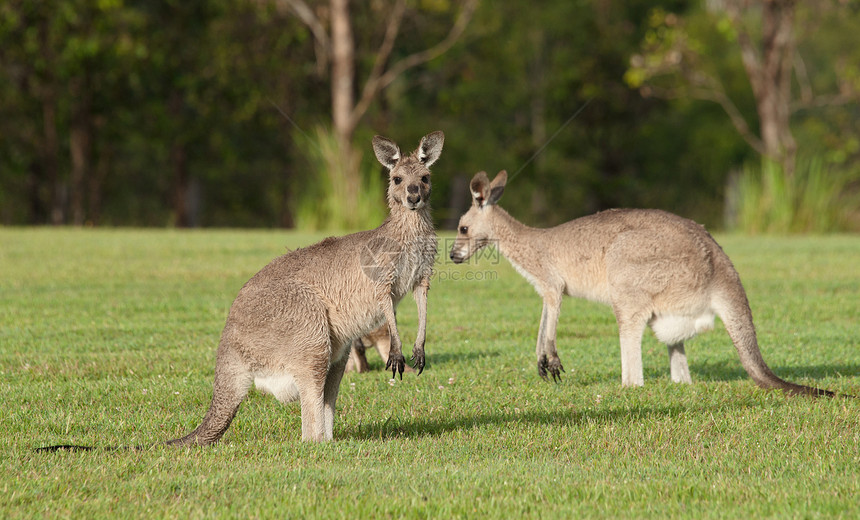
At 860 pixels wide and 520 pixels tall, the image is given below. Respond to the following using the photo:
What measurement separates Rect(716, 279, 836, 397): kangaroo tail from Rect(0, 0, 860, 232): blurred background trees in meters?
15.9

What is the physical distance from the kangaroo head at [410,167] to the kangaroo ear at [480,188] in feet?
8.39

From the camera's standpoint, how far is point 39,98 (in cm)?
3123

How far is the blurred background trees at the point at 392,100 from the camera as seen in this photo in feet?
85.1

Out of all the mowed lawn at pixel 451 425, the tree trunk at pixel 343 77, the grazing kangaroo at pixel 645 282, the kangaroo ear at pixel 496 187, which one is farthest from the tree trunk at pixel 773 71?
the grazing kangaroo at pixel 645 282

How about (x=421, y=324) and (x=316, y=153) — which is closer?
(x=421, y=324)

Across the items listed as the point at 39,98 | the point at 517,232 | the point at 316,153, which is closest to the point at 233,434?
the point at 517,232

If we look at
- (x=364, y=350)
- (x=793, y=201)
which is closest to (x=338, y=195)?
(x=793, y=201)

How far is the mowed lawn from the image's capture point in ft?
15.2

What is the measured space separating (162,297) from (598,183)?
25571 mm

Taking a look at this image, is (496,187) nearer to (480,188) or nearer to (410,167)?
(480,188)

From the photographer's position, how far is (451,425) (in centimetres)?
634

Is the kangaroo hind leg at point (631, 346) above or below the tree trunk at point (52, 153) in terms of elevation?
below

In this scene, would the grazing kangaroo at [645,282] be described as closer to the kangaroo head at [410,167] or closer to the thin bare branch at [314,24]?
the kangaroo head at [410,167]

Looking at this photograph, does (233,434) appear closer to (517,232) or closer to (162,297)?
(517,232)
